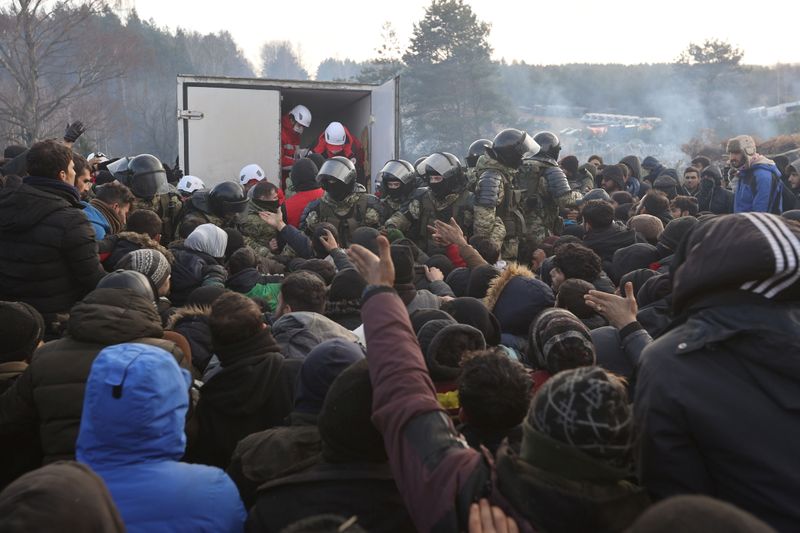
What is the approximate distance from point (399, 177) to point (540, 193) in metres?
1.63

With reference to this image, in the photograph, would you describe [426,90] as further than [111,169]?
Yes

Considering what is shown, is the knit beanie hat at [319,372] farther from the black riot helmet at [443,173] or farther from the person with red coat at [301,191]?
the person with red coat at [301,191]

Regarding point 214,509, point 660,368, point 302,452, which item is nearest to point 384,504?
point 302,452

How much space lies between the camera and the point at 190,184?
33.1 feet

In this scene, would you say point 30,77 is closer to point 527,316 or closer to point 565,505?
point 527,316

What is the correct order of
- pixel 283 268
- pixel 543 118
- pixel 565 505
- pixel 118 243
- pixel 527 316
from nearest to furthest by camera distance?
pixel 565 505 → pixel 527 316 → pixel 118 243 → pixel 283 268 → pixel 543 118

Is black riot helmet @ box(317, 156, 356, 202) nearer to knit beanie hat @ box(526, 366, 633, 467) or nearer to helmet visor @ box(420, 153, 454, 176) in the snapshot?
helmet visor @ box(420, 153, 454, 176)

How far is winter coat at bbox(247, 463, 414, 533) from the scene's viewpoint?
2.11 metres

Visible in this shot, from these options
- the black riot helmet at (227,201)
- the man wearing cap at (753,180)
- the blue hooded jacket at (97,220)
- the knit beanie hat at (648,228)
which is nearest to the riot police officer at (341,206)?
the black riot helmet at (227,201)

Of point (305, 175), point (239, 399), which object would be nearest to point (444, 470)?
point (239, 399)

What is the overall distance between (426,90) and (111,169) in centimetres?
2854

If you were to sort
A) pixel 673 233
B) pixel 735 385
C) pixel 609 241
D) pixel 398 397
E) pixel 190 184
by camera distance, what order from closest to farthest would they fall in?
1. pixel 735 385
2. pixel 398 397
3. pixel 673 233
4. pixel 609 241
5. pixel 190 184

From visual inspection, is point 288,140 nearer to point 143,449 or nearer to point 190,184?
Answer: point 190,184

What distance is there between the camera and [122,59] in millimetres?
37875
